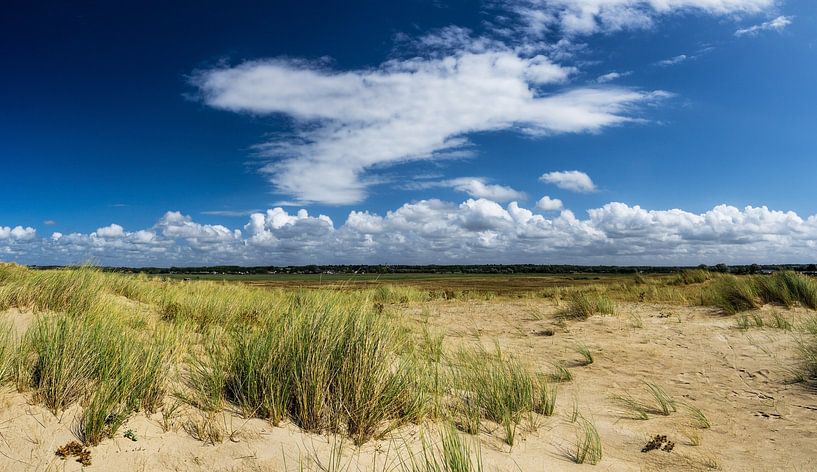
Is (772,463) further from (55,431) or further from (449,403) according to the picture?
(55,431)

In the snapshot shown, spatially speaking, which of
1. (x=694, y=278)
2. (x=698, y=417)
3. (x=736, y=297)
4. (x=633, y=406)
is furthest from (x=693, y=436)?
(x=694, y=278)

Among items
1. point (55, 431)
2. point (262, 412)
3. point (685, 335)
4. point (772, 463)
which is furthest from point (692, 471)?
point (685, 335)

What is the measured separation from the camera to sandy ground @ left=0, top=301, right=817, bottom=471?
3854 millimetres

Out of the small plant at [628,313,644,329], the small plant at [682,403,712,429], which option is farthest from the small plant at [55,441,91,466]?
the small plant at [628,313,644,329]

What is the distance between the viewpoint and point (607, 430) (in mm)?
5234

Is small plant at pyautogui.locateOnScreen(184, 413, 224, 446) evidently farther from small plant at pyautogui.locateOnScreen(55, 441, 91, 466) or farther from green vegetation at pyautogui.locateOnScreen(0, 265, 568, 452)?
small plant at pyautogui.locateOnScreen(55, 441, 91, 466)

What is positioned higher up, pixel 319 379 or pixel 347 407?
pixel 319 379

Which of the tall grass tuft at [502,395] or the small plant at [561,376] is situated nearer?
the tall grass tuft at [502,395]

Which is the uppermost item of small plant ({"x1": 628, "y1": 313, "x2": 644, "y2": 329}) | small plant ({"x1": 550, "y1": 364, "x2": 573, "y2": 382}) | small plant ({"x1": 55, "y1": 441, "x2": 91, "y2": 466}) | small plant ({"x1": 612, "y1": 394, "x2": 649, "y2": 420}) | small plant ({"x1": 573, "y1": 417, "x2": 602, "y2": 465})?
small plant ({"x1": 55, "y1": 441, "x2": 91, "y2": 466})

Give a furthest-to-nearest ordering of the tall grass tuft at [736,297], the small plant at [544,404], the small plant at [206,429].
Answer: the tall grass tuft at [736,297] → the small plant at [544,404] → the small plant at [206,429]

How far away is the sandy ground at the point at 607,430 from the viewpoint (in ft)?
12.6

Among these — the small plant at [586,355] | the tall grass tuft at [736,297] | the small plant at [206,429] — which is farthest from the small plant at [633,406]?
the tall grass tuft at [736,297]

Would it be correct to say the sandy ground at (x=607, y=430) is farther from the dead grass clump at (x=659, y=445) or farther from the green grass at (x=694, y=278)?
the green grass at (x=694, y=278)

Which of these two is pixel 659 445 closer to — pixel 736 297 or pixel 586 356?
pixel 586 356
